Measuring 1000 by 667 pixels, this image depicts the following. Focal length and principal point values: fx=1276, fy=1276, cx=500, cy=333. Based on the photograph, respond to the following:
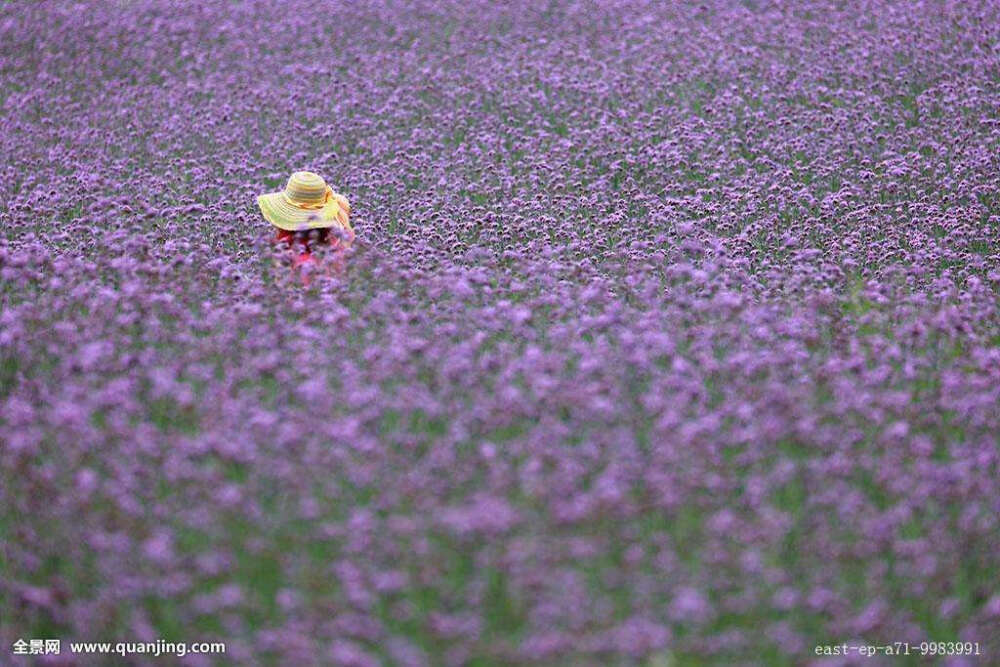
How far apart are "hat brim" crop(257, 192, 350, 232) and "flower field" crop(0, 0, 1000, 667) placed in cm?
16

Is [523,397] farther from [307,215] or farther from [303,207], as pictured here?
[303,207]

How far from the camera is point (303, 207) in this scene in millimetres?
6949

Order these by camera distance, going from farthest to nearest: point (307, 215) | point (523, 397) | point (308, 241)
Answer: point (308, 241) → point (307, 215) → point (523, 397)

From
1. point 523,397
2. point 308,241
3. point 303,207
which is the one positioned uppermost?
point 303,207

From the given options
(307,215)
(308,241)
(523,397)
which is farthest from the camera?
(308,241)

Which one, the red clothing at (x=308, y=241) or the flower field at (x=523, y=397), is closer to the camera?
the flower field at (x=523, y=397)

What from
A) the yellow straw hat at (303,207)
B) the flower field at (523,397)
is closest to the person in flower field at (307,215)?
the yellow straw hat at (303,207)

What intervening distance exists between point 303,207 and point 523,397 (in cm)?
300

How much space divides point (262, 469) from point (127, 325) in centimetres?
151

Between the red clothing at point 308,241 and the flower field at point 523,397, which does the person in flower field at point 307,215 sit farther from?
the flower field at point 523,397

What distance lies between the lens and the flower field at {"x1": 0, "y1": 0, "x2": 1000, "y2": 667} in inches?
138

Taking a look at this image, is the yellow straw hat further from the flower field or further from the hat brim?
the flower field

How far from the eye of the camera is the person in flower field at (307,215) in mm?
6812

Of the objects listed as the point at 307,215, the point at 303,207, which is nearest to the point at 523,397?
the point at 307,215
